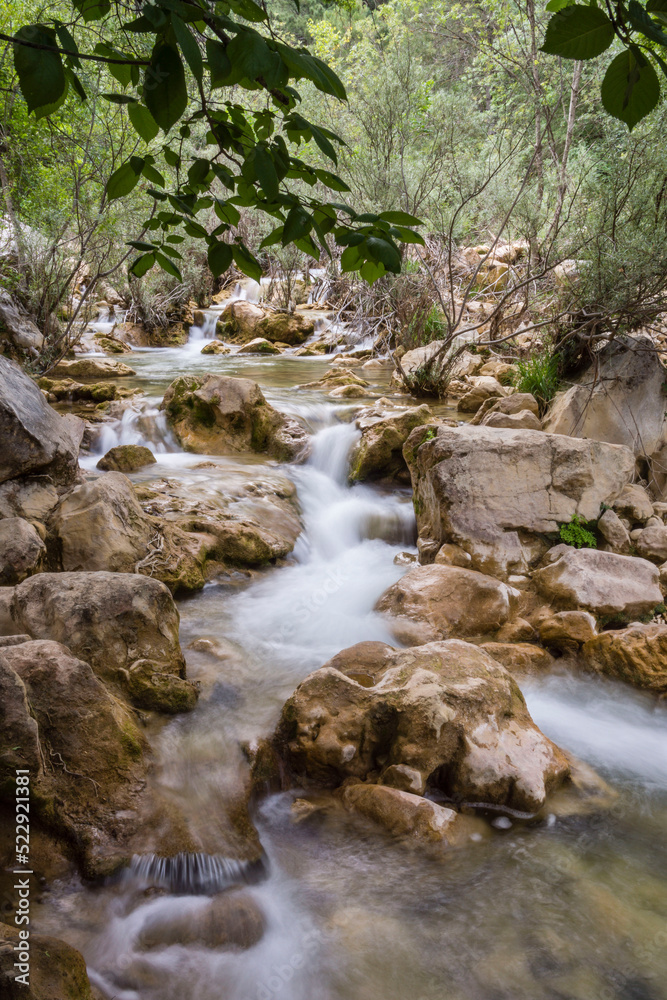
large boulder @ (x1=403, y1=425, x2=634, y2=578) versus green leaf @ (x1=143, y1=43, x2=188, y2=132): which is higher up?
green leaf @ (x1=143, y1=43, x2=188, y2=132)

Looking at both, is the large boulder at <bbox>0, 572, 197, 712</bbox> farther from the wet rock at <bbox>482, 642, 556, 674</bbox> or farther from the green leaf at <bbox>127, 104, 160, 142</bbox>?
the green leaf at <bbox>127, 104, 160, 142</bbox>

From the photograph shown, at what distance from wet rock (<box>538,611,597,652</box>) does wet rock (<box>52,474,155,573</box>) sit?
310 cm

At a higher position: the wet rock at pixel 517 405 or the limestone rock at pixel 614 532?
the wet rock at pixel 517 405

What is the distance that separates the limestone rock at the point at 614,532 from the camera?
16.3ft

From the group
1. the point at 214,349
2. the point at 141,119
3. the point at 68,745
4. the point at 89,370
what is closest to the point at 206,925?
the point at 68,745

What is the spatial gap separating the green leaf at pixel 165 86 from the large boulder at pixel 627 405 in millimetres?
5744

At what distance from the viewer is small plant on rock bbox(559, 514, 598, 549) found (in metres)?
4.98

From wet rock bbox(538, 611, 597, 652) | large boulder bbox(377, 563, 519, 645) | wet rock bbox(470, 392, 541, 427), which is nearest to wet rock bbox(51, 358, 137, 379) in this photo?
wet rock bbox(470, 392, 541, 427)

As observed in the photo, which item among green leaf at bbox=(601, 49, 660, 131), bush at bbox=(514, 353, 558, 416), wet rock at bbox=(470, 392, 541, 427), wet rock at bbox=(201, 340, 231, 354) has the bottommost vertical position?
wet rock at bbox=(470, 392, 541, 427)

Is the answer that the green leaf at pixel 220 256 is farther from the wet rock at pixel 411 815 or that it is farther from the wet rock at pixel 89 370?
the wet rock at pixel 89 370

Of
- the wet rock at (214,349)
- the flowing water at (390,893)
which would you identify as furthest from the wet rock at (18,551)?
the wet rock at (214,349)

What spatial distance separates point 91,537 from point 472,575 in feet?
9.49

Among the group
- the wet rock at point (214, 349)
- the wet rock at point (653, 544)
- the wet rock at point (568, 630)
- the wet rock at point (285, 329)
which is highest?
the wet rock at point (285, 329)

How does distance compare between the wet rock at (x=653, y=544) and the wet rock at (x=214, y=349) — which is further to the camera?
the wet rock at (x=214, y=349)
